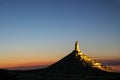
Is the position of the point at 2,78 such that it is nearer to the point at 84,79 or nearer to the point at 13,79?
the point at 13,79

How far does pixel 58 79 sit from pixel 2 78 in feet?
296

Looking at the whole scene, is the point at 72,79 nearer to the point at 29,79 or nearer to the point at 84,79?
the point at 84,79

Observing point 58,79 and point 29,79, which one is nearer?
point 29,79

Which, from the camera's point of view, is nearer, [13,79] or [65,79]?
[13,79]

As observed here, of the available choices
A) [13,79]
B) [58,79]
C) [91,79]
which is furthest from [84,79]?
[13,79]

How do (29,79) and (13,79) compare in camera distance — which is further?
(29,79)

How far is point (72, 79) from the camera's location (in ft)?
570

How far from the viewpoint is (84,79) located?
579 ft

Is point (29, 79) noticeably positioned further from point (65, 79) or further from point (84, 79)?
point (84, 79)

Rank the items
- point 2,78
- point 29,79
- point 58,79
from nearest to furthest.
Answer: point 2,78
point 29,79
point 58,79

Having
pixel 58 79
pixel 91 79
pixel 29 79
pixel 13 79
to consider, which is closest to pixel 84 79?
pixel 91 79

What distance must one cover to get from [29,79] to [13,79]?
76180mm

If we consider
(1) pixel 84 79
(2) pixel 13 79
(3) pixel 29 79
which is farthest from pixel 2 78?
(1) pixel 84 79

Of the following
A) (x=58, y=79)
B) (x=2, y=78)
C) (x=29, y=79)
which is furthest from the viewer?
(x=58, y=79)
